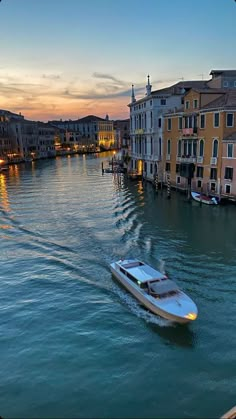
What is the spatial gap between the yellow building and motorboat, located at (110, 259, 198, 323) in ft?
56.2

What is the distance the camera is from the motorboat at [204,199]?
2793cm

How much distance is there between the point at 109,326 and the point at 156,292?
216 centimetres

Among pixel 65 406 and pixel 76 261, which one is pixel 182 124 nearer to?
pixel 76 261

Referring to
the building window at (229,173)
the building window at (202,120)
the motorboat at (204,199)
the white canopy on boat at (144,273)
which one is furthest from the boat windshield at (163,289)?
the building window at (202,120)

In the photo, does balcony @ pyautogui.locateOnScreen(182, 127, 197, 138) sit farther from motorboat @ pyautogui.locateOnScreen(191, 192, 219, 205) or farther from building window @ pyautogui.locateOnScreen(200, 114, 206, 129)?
motorboat @ pyautogui.locateOnScreen(191, 192, 219, 205)

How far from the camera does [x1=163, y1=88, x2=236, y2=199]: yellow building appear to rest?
2819 cm

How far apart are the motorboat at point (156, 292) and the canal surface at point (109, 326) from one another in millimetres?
379

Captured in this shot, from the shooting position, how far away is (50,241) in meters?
20.6

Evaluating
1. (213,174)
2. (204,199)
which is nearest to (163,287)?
(204,199)

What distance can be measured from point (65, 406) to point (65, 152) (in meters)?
125

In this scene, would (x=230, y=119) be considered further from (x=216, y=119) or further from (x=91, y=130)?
(x=91, y=130)

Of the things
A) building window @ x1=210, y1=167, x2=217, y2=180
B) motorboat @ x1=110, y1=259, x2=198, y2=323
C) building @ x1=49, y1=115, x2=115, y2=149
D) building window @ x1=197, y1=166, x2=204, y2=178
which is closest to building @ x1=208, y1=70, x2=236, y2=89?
building window @ x1=197, y1=166, x2=204, y2=178

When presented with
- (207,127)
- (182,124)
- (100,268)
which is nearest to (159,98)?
(182,124)

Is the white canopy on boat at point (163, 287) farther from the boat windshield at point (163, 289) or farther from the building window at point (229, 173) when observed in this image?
the building window at point (229, 173)
